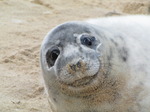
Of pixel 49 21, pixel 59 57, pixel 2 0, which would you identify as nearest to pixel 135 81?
pixel 59 57

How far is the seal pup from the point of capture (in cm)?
185

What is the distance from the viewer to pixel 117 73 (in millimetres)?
1970

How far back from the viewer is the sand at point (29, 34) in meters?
2.75

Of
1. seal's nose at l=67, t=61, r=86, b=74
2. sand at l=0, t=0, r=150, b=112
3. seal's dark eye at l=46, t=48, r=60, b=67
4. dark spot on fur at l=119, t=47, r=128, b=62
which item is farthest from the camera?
sand at l=0, t=0, r=150, b=112

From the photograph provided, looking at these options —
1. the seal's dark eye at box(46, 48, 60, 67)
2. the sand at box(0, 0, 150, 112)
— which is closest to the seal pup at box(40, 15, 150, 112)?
the seal's dark eye at box(46, 48, 60, 67)

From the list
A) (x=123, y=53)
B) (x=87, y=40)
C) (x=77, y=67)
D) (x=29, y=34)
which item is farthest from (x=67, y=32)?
(x=29, y=34)

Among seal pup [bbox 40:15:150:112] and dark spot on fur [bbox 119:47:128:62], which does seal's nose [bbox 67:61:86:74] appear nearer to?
seal pup [bbox 40:15:150:112]

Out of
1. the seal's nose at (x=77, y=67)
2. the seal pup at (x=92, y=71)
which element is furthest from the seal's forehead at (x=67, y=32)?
the seal's nose at (x=77, y=67)

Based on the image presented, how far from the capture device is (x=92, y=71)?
1.84 metres

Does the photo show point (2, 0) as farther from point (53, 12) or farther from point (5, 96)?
point (5, 96)

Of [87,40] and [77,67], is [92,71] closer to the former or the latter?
[77,67]

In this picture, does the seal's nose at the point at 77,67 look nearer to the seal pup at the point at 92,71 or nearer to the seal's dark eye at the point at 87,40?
the seal pup at the point at 92,71

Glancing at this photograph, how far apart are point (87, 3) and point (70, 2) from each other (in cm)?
24

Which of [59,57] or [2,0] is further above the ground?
[2,0]
